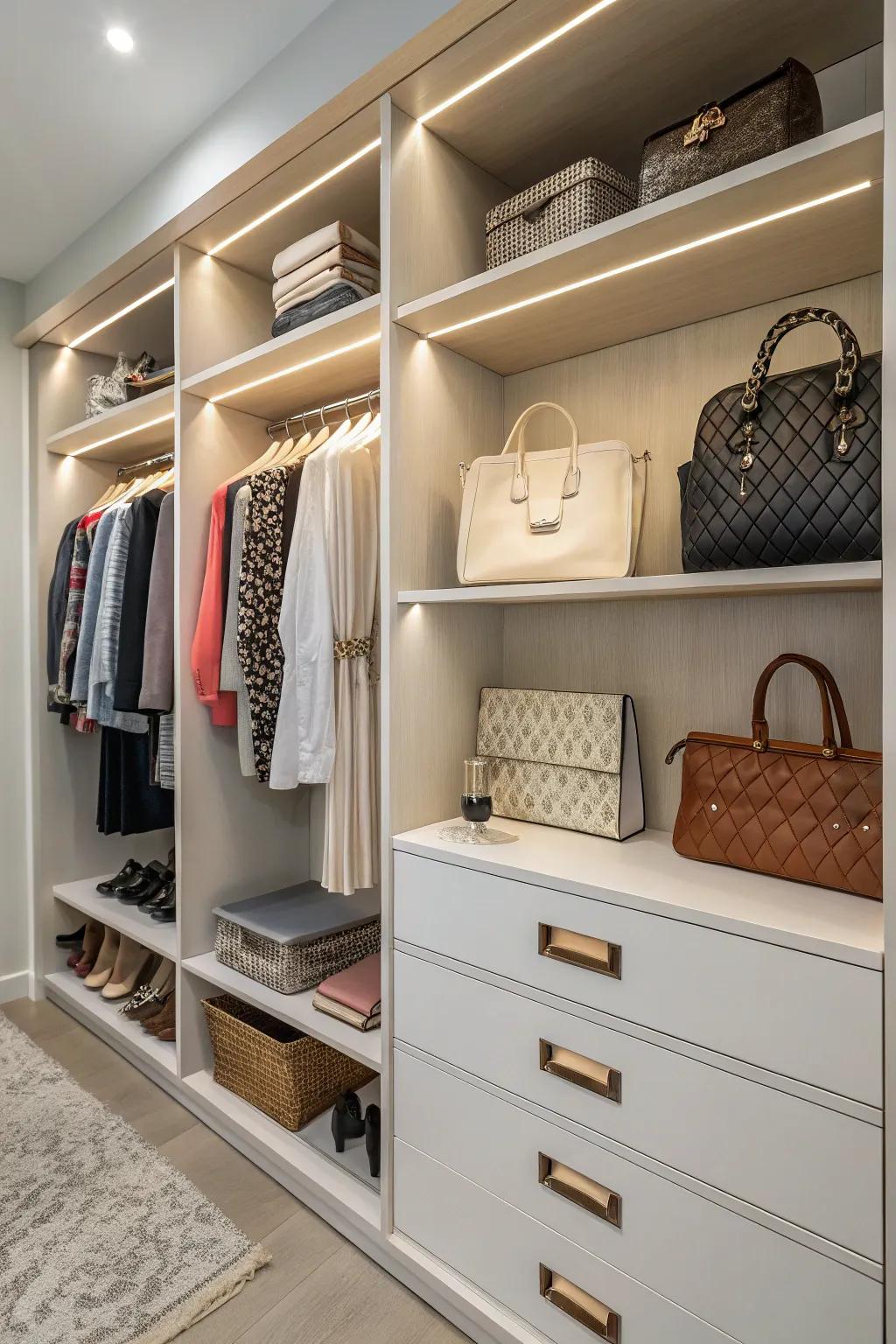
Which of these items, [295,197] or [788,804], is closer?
[788,804]

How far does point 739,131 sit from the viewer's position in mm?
1156

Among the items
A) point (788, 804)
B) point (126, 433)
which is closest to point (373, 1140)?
point (788, 804)

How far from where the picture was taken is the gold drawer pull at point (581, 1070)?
121 centimetres

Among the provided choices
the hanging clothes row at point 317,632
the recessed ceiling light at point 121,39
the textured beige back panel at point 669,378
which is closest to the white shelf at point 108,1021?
the hanging clothes row at point 317,632

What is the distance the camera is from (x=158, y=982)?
259cm

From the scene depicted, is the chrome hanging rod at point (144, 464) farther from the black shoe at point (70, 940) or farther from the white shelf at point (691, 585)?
the black shoe at point (70, 940)

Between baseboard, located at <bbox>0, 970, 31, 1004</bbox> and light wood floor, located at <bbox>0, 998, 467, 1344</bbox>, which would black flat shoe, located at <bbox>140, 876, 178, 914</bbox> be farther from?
baseboard, located at <bbox>0, 970, 31, 1004</bbox>

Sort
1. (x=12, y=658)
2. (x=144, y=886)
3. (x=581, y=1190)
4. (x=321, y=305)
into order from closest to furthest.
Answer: (x=581, y=1190)
(x=321, y=305)
(x=144, y=886)
(x=12, y=658)

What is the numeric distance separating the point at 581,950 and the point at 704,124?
133 cm

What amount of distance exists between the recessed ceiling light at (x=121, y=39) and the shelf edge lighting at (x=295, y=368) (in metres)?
0.73

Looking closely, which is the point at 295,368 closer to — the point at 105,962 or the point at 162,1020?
the point at 162,1020

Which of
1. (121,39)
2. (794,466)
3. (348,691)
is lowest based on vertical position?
(348,691)

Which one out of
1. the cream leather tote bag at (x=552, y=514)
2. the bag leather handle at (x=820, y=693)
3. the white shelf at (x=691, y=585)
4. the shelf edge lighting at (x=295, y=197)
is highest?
the shelf edge lighting at (x=295, y=197)

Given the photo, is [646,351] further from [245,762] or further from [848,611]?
[245,762]
